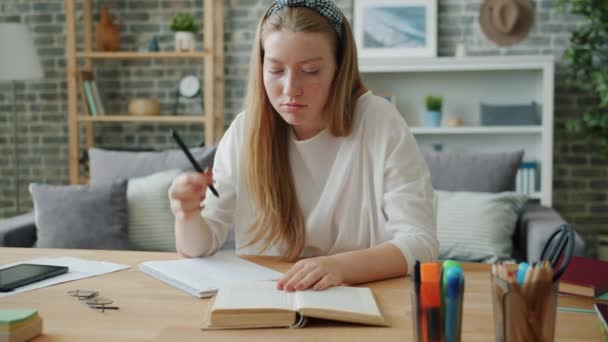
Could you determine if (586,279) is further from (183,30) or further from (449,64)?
(183,30)

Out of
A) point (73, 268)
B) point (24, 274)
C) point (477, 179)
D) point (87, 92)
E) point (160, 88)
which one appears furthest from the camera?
point (160, 88)

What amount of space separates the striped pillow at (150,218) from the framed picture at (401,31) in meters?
1.88

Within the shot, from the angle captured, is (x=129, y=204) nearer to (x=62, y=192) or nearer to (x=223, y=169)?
(x=62, y=192)

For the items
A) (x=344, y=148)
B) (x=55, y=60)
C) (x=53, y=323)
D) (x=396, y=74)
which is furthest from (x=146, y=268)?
(x=55, y=60)

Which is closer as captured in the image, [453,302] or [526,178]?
[453,302]

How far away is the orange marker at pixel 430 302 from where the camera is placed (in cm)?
88

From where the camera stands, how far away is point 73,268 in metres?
1.46

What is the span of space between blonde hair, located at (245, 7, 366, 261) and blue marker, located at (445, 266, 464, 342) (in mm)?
733

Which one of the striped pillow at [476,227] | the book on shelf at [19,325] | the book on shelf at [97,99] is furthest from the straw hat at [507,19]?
the book on shelf at [19,325]

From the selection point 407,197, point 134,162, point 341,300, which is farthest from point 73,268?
point 134,162

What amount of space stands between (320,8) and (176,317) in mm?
858

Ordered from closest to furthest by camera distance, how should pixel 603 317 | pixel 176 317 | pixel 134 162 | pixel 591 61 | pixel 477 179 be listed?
pixel 603 317, pixel 176 317, pixel 477 179, pixel 134 162, pixel 591 61

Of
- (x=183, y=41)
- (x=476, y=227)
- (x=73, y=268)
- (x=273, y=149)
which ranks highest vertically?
(x=183, y=41)

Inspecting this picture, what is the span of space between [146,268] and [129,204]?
1639 millimetres
